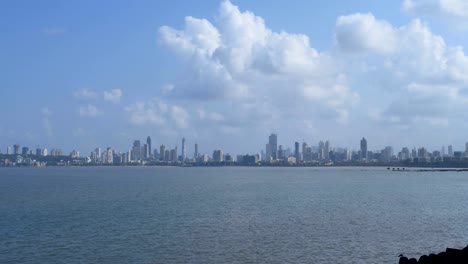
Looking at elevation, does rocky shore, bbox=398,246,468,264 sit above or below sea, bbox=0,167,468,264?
above

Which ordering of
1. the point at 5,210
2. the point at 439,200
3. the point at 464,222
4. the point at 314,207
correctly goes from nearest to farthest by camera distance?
the point at 464,222, the point at 5,210, the point at 314,207, the point at 439,200

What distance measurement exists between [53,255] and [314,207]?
37.0m

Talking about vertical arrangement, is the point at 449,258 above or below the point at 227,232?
above

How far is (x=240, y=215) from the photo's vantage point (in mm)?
54812

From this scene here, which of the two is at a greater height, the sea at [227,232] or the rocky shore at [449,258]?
the rocky shore at [449,258]

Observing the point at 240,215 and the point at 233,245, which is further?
the point at 240,215

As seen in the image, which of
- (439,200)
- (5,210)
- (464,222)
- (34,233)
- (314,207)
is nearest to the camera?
(34,233)

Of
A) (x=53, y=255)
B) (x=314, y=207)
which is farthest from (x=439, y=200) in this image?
(x=53, y=255)

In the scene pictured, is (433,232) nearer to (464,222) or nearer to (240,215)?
(464,222)

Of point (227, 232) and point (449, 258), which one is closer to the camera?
point (449, 258)

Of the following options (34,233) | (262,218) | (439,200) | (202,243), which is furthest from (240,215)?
(439,200)

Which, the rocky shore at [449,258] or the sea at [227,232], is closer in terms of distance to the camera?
the rocky shore at [449,258]

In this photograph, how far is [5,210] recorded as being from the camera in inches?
2349

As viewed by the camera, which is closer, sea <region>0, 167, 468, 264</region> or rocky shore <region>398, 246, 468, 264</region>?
rocky shore <region>398, 246, 468, 264</region>
